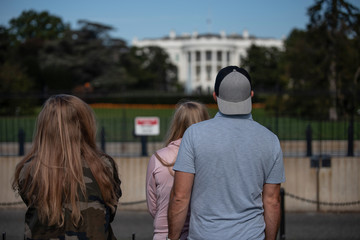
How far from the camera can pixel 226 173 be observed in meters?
2.49

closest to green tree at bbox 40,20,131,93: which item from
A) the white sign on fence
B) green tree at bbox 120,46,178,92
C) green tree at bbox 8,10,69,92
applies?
green tree at bbox 8,10,69,92

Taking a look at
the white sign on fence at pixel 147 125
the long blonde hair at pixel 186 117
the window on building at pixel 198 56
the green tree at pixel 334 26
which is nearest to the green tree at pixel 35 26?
the window on building at pixel 198 56

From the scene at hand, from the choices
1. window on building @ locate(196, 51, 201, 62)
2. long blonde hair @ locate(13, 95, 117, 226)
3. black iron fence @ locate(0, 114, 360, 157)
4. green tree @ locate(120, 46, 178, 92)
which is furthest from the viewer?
window on building @ locate(196, 51, 201, 62)

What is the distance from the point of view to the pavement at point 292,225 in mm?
6840

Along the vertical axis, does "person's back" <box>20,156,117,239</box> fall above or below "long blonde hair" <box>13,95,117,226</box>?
below

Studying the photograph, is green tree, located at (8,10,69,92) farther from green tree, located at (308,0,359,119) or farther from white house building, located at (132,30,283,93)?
green tree, located at (308,0,359,119)

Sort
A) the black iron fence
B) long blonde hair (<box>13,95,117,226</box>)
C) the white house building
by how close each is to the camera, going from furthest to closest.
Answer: the white house building → the black iron fence → long blonde hair (<box>13,95,117,226</box>)

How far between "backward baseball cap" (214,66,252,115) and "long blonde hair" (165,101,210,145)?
63 cm

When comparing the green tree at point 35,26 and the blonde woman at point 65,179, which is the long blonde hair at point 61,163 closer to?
the blonde woman at point 65,179

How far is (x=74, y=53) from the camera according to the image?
55.1 metres

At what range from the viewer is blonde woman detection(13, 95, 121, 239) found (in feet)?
7.91

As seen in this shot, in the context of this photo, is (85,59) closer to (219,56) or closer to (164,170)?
(164,170)

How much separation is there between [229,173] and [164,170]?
76 centimetres

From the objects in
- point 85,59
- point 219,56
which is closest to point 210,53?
point 219,56
